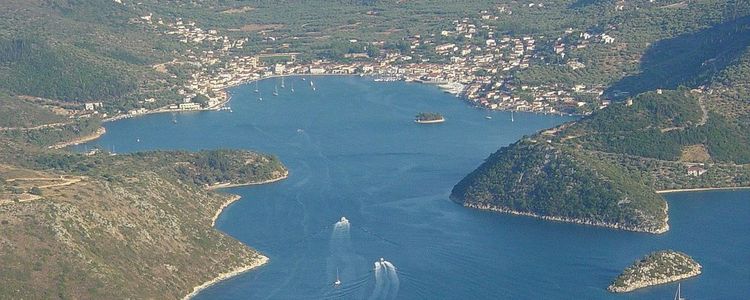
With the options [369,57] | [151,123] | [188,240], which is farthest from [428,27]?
[188,240]

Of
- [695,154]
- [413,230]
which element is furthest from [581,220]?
[695,154]

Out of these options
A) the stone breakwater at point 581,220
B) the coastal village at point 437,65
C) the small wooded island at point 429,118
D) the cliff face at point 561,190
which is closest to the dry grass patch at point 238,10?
the coastal village at point 437,65

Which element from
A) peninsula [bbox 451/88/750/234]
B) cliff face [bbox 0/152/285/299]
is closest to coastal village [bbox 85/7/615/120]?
peninsula [bbox 451/88/750/234]

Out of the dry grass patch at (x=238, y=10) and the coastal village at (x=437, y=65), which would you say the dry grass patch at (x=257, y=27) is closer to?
the coastal village at (x=437, y=65)

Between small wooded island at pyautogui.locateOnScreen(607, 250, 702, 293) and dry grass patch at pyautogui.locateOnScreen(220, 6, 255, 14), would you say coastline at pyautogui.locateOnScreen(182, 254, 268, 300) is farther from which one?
dry grass patch at pyautogui.locateOnScreen(220, 6, 255, 14)

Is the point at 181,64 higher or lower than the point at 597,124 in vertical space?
lower

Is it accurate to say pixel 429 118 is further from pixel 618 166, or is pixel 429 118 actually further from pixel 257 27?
pixel 257 27

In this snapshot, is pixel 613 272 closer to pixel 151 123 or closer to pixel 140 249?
pixel 140 249
